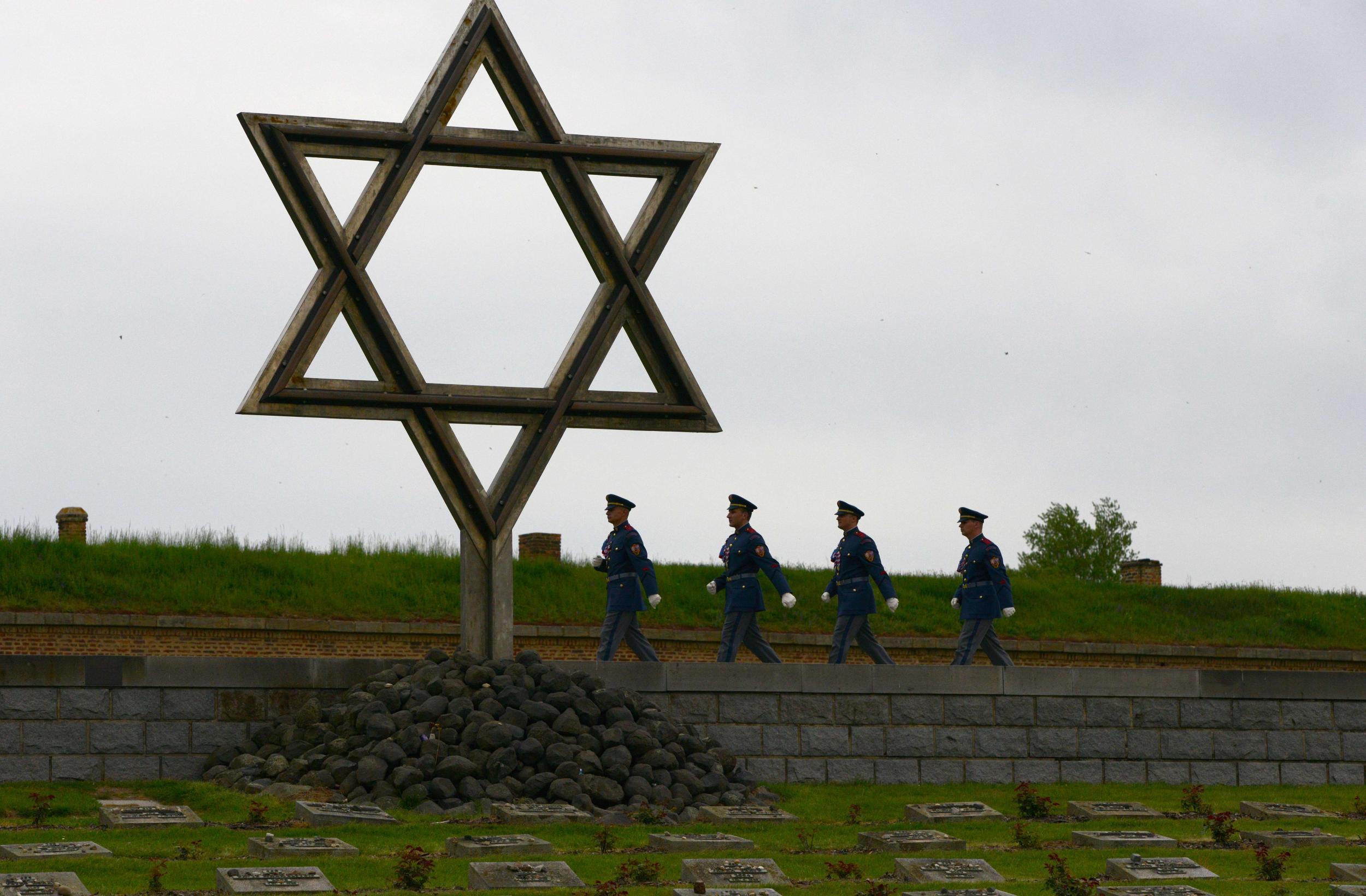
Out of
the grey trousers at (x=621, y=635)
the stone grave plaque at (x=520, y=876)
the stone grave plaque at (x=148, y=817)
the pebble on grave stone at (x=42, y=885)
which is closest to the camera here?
the pebble on grave stone at (x=42, y=885)

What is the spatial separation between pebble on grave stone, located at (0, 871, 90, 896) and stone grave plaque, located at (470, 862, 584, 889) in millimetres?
1611

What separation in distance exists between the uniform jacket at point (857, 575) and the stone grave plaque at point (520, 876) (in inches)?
246

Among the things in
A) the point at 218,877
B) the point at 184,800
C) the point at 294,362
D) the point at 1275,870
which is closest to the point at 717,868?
the point at 218,877

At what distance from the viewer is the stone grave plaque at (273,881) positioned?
6.99m

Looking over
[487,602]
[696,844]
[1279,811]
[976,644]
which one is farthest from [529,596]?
[696,844]

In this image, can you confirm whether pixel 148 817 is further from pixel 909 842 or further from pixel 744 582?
pixel 744 582

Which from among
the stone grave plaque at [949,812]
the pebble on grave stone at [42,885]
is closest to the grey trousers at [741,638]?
the stone grave plaque at [949,812]

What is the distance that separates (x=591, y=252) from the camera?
12.4 m

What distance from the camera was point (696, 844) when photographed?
342 inches

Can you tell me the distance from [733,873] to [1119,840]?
2.55 meters

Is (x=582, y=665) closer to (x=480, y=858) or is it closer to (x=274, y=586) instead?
(x=480, y=858)

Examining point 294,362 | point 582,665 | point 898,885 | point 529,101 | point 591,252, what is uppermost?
point 529,101

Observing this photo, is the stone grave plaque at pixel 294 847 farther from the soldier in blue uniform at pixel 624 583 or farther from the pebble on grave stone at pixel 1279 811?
the pebble on grave stone at pixel 1279 811

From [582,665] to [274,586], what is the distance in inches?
380
